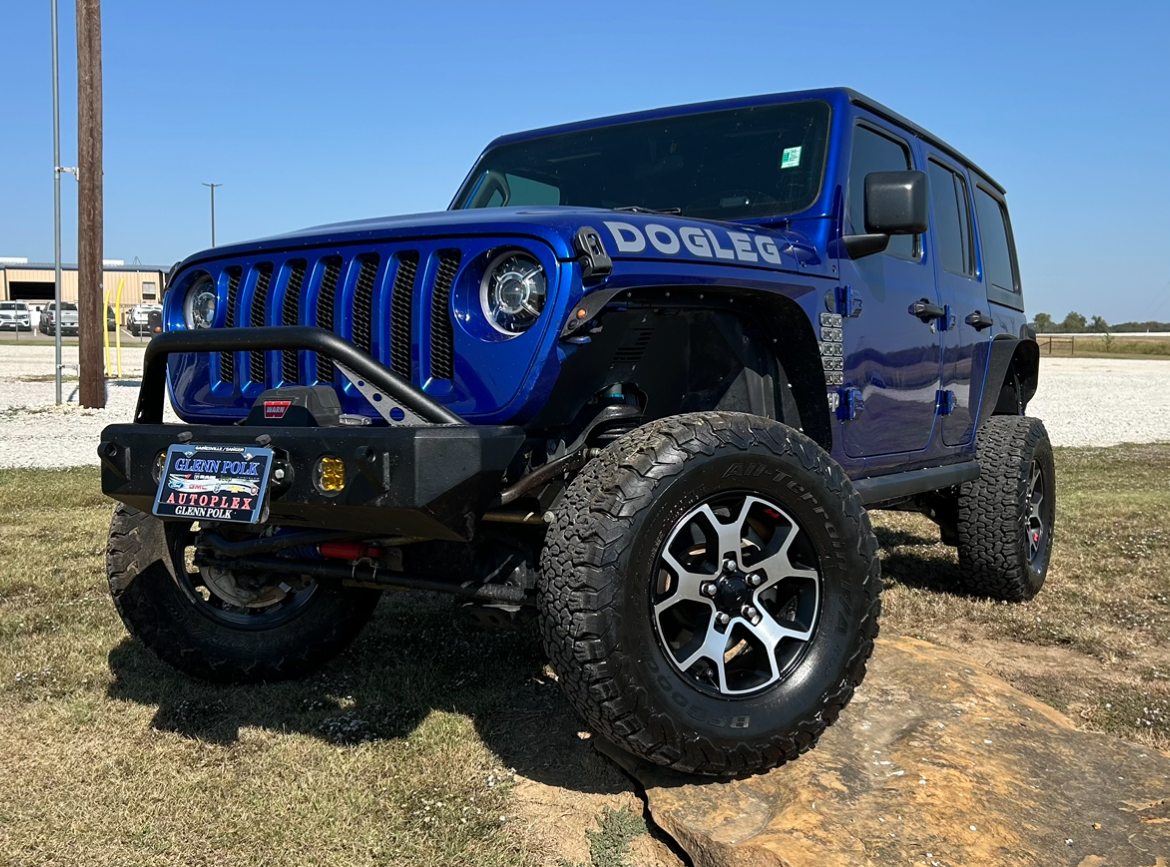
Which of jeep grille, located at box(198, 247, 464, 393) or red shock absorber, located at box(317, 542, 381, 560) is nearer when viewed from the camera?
jeep grille, located at box(198, 247, 464, 393)

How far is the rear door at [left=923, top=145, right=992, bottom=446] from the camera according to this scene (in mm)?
4906

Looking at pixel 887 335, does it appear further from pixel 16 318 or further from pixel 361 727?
pixel 16 318

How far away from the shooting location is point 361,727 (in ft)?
11.6

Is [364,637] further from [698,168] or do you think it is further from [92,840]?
[698,168]

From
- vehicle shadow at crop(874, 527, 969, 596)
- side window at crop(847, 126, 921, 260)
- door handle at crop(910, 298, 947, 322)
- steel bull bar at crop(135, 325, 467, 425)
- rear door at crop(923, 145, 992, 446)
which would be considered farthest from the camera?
vehicle shadow at crop(874, 527, 969, 596)

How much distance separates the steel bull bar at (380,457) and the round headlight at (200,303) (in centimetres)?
61

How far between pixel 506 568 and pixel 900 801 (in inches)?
50.8

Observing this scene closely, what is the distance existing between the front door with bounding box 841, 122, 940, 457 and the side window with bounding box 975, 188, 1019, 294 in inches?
46.4

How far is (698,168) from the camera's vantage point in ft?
13.6

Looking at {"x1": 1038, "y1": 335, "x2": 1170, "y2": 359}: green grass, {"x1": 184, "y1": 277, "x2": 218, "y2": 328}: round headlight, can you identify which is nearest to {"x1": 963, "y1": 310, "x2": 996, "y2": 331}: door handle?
{"x1": 184, "y1": 277, "x2": 218, "y2": 328}: round headlight

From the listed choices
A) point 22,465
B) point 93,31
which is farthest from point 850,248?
point 93,31

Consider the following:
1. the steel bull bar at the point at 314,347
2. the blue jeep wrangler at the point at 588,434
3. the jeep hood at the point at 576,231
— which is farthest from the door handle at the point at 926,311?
the steel bull bar at the point at 314,347

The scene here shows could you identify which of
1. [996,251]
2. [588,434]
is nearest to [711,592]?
[588,434]

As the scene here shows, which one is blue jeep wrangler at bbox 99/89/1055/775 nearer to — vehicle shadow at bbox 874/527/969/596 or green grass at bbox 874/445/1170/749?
green grass at bbox 874/445/1170/749
